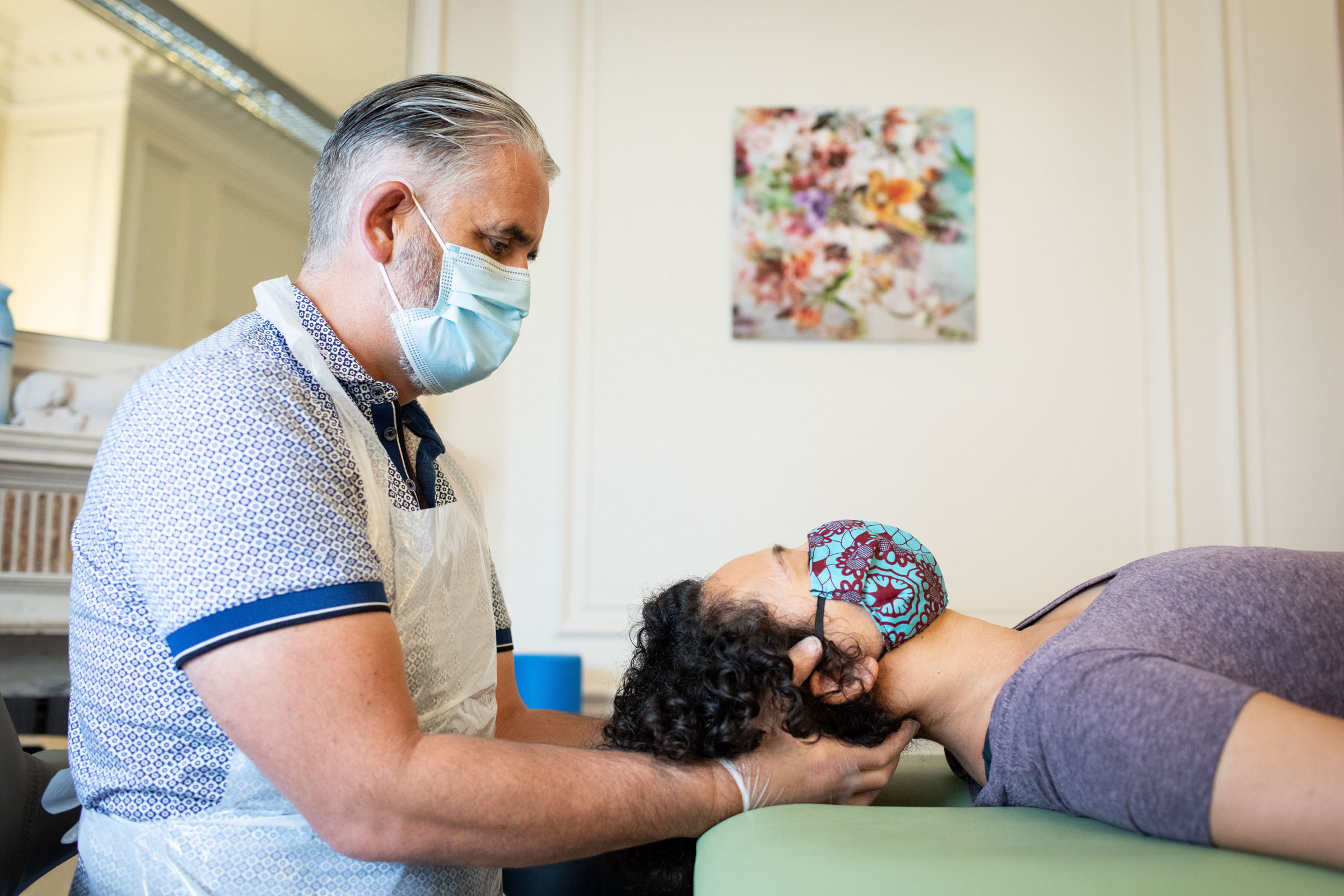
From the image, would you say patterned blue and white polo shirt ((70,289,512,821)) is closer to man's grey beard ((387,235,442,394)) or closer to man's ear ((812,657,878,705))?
man's grey beard ((387,235,442,394))

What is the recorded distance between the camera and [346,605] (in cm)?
81

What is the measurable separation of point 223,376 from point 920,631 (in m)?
0.87

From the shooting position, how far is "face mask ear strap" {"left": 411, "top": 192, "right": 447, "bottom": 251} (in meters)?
1.15

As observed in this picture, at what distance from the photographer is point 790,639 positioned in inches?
45.8

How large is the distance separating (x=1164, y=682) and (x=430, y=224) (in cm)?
93

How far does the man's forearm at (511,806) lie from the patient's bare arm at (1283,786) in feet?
1.64

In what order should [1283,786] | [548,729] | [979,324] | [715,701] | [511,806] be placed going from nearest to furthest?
[1283,786] < [511,806] < [715,701] < [548,729] < [979,324]

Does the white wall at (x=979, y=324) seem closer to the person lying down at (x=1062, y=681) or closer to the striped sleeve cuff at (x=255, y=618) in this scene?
the person lying down at (x=1062, y=681)

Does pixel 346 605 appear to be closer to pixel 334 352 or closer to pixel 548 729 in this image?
pixel 334 352

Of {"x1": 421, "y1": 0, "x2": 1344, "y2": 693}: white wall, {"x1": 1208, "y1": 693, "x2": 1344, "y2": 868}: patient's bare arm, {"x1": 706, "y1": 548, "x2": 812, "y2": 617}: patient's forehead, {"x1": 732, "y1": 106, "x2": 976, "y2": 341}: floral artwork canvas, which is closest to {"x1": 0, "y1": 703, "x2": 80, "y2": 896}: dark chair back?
{"x1": 706, "y1": 548, "x2": 812, "y2": 617}: patient's forehead

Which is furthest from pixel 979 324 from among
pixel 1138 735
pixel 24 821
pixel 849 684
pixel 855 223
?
pixel 24 821

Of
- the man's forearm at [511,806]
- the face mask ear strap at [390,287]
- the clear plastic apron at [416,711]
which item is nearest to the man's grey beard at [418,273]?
the face mask ear strap at [390,287]

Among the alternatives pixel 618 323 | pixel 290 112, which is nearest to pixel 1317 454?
pixel 618 323

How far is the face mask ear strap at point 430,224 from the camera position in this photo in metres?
1.15
